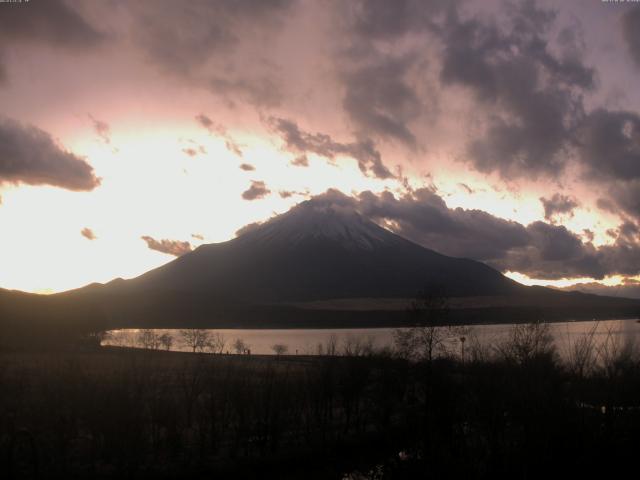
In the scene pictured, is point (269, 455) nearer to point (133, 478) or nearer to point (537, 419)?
point (133, 478)

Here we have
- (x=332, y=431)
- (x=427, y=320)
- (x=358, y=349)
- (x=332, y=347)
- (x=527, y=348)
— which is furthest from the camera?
(x=427, y=320)

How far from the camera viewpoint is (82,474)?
20.6m

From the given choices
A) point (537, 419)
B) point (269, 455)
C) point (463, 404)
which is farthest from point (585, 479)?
point (269, 455)

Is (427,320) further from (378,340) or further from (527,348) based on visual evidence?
(378,340)

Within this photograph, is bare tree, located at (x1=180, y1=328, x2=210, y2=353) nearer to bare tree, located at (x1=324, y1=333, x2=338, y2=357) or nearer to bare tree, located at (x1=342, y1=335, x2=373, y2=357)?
bare tree, located at (x1=324, y1=333, x2=338, y2=357)

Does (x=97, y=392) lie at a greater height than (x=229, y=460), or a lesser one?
greater

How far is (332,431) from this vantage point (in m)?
Result: 27.8

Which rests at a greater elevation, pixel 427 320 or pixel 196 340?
pixel 427 320

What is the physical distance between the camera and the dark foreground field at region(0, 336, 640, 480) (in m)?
16.4

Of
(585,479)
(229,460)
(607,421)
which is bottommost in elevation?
(229,460)

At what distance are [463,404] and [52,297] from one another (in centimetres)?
7299

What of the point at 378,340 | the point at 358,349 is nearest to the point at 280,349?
the point at 378,340

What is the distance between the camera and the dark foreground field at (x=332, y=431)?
16.4m

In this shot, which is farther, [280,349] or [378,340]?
[378,340]
